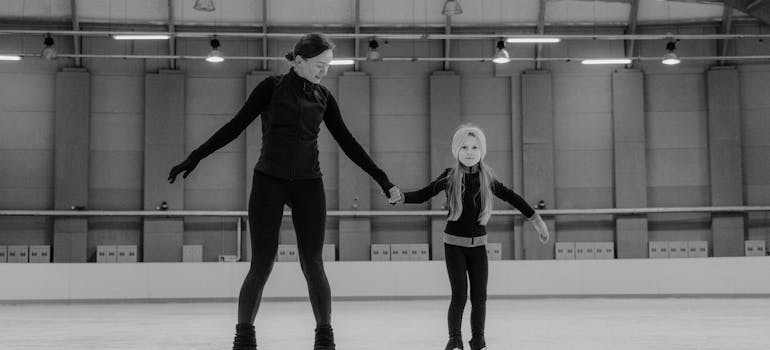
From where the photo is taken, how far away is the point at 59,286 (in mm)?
18516

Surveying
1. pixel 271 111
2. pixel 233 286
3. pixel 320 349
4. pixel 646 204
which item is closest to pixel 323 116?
pixel 271 111

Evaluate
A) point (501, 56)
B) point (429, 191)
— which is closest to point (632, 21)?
point (501, 56)

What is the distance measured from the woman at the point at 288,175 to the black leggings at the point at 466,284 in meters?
1.74

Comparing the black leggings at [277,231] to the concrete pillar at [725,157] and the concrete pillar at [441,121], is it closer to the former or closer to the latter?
the concrete pillar at [441,121]

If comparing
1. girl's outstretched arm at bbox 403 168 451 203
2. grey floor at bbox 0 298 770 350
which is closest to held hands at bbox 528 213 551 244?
girl's outstretched arm at bbox 403 168 451 203

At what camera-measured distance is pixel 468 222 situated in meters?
6.04

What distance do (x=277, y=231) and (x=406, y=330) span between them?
18.4ft

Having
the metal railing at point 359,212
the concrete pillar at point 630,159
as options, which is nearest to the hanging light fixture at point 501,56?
the metal railing at point 359,212

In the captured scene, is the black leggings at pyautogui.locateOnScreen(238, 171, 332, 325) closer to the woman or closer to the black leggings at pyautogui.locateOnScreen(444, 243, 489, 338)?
the woman

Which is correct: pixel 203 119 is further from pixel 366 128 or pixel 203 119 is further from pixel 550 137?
pixel 550 137

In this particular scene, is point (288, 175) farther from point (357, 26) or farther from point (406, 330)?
point (357, 26)

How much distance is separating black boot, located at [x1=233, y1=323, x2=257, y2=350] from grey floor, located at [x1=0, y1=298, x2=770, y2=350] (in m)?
2.83

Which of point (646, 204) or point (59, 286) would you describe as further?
point (646, 204)

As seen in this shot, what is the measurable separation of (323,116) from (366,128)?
20605 millimetres
